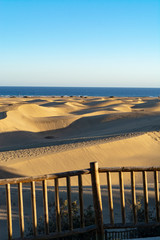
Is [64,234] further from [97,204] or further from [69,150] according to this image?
[69,150]

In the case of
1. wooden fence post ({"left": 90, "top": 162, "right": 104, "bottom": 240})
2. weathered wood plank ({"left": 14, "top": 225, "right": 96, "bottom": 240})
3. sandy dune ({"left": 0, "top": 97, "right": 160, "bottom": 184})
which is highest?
wooden fence post ({"left": 90, "top": 162, "right": 104, "bottom": 240})

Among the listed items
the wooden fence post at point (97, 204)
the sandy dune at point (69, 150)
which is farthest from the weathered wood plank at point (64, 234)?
the sandy dune at point (69, 150)

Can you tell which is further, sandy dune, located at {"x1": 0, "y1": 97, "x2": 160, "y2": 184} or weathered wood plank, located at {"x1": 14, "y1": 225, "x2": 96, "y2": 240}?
sandy dune, located at {"x1": 0, "y1": 97, "x2": 160, "y2": 184}

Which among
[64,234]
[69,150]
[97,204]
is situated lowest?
[69,150]

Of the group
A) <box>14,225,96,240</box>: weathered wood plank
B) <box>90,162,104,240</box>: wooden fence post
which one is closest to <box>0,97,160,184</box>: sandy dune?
<box>14,225,96,240</box>: weathered wood plank

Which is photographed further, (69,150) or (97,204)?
(69,150)

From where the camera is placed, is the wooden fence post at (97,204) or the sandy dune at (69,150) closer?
the wooden fence post at (97,204)

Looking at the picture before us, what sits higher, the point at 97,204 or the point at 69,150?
the point at 97,204

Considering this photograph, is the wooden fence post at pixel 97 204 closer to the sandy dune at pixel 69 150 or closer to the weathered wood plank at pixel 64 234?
the weathered wood plank at pixel 64 234

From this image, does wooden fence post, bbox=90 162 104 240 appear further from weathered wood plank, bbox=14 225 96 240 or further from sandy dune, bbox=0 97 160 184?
sandy dune, bbox=0 97 160 184

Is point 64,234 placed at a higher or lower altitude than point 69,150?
higher

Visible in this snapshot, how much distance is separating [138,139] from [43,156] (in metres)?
4.77

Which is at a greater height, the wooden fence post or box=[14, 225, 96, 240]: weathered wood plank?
the wooden fence post

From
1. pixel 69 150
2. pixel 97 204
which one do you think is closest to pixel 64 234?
pixel 97 204
